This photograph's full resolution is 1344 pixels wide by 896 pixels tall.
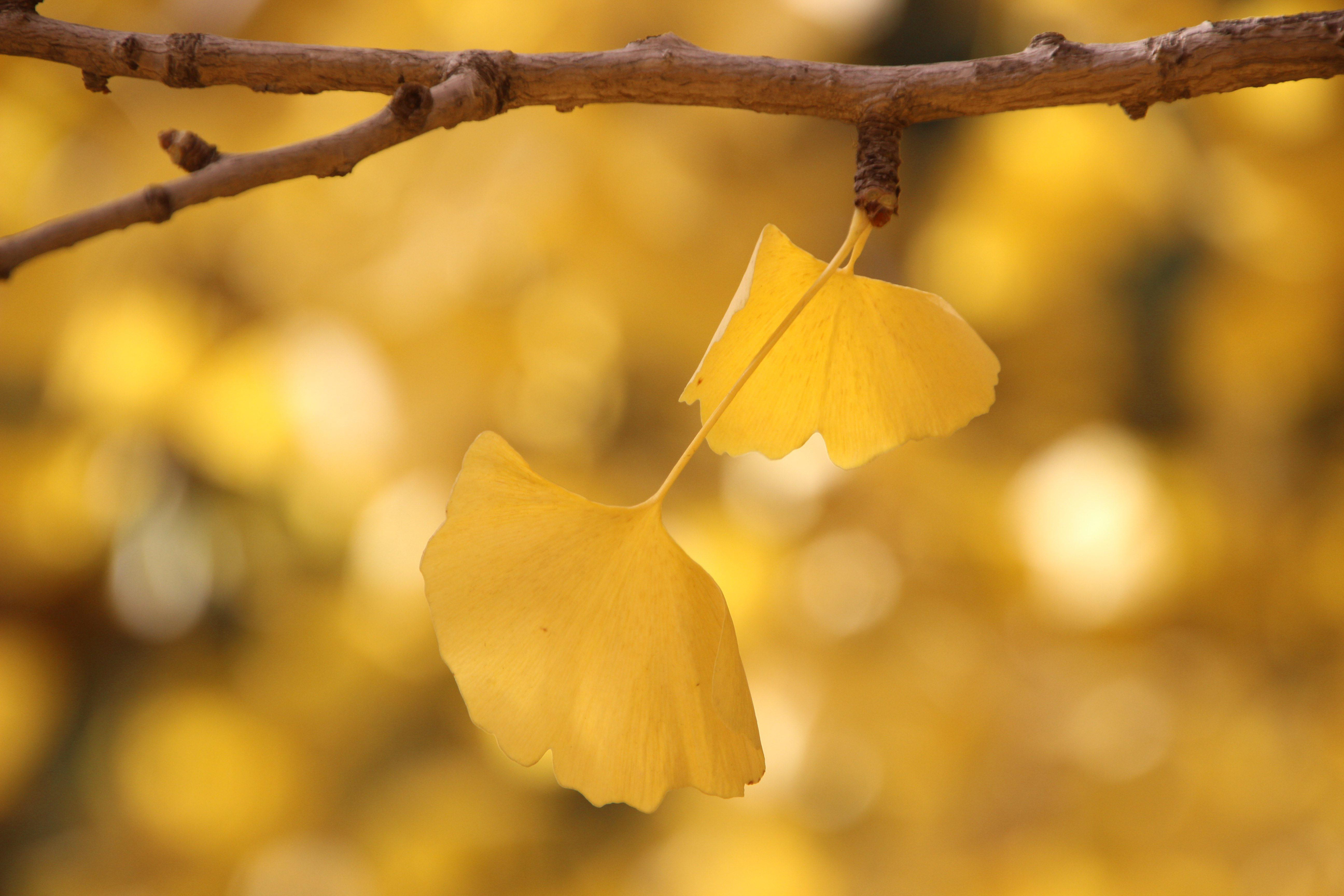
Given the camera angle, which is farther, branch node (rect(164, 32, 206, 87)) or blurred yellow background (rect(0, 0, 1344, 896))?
blurred yellow background (rect(0, 0, 1344, 896))

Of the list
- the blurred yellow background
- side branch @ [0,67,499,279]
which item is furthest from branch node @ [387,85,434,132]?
the blurred yellow background

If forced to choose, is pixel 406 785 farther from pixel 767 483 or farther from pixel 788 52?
pixel 788 52

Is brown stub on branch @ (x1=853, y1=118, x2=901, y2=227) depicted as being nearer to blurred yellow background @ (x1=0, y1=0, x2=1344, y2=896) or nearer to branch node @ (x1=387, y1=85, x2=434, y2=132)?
branch node @ (x1=387, y1=85, x2=434, y2=132)

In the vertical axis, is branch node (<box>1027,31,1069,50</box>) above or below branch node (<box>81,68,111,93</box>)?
above

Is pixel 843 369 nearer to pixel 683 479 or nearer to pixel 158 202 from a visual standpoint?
pixel 158 202

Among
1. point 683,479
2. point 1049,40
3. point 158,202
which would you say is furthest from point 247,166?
point 683,479

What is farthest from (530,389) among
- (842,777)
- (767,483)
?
(842,777)
